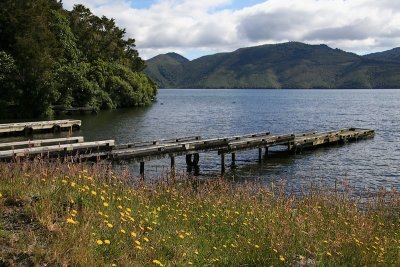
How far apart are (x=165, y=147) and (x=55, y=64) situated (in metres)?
42.1

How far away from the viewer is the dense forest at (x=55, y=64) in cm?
5422

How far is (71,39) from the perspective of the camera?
7338cm

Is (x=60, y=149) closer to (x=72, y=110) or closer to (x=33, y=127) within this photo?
(x=33, y=127)

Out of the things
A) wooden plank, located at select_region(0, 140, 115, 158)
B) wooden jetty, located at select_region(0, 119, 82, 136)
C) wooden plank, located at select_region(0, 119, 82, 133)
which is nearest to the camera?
wooden plank, located at select_region(0, 140, 115, 158)

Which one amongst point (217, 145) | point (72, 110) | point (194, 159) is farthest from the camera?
point (72, 110)

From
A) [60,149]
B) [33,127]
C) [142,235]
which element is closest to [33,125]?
[33,127]

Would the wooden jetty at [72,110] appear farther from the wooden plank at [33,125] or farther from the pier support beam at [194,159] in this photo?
the pier support beam at [194,159]

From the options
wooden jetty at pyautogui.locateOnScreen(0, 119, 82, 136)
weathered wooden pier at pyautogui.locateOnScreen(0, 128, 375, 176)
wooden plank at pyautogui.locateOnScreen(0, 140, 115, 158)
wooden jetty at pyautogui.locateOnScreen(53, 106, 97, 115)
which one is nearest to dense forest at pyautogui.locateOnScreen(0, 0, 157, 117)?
wooden jetty at pyautogui.locateOnScreen(53, 106, 97, 115)

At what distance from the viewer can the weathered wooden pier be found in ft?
67.6

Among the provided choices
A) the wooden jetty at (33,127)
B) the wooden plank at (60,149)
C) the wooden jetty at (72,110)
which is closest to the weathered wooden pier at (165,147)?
the wooden plank at (60,149)

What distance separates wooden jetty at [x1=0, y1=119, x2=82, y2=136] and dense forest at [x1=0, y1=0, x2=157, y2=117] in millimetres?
13683

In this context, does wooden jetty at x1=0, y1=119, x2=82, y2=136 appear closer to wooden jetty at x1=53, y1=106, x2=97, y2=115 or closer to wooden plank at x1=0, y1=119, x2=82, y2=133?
wooden plank at x1=0, y1=119, x2=82, y2=133

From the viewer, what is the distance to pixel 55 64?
61.3 m

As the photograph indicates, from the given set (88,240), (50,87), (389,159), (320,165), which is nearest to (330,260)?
(88,240)
